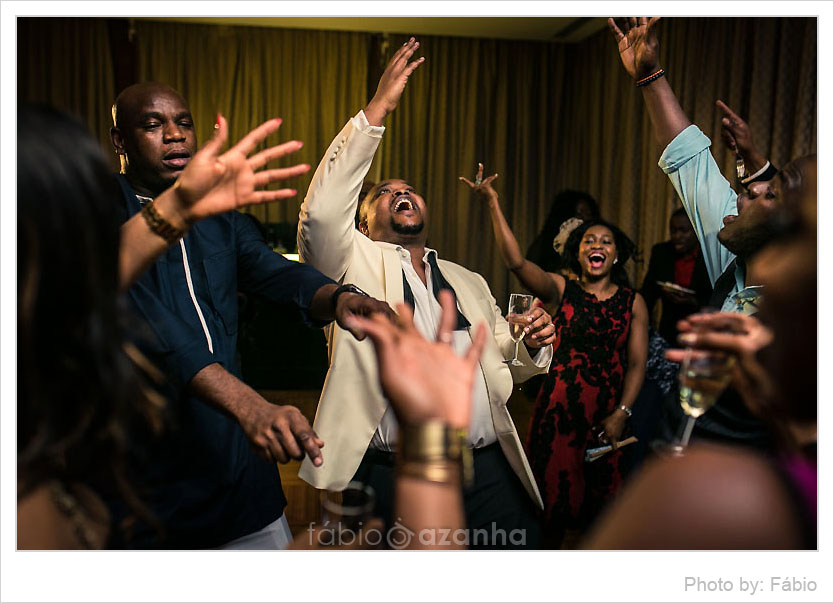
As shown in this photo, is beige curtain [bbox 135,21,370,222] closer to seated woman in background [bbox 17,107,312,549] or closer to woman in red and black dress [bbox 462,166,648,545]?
woman in red and black dress [bbox 462,166,648,545]

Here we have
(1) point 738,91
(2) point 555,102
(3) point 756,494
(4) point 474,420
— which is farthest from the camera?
(2) point 555,102

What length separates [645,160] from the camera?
212 inches

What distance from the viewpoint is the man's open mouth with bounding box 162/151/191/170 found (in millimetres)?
1505

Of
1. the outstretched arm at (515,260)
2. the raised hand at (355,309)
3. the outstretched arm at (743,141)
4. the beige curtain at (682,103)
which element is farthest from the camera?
the beige curtain at (682,103)

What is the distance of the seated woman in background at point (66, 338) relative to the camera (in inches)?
30.0

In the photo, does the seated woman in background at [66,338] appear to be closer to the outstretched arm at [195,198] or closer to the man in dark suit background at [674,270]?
the outstretched arm at [195,198]

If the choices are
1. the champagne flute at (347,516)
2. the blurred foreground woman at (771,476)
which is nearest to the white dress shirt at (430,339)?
Result: the champagne flute at (347,516)

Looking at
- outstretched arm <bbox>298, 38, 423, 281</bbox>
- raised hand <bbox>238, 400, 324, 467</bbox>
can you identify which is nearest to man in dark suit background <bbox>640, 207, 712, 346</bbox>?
outstretched arm <bbox>298, 38, 423, 281</bbox>

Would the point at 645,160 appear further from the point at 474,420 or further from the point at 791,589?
the point at 791,589

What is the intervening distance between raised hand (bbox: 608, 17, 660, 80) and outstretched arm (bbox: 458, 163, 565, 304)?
0.86 m

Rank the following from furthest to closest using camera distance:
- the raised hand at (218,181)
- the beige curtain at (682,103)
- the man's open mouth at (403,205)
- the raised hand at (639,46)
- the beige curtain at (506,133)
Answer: the beige curtain at (506,133), the beige curtain at (682,103), the man's open mouth at (403,205), the raised hand at (639,46), the raised hand at (218,181)

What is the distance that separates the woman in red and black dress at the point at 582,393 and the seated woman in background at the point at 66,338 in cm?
198
